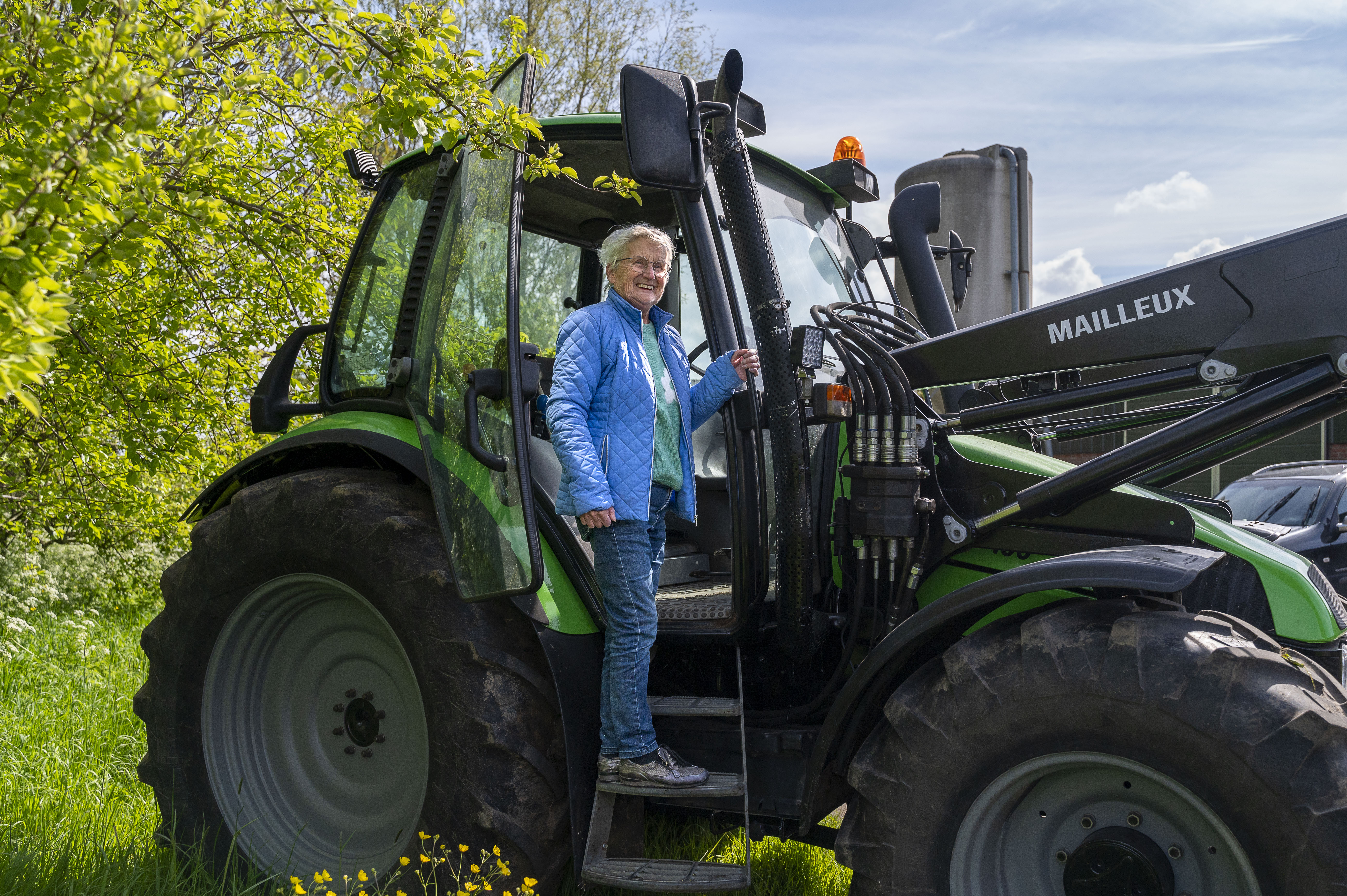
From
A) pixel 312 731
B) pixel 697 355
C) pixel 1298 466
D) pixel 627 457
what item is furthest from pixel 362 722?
pixel 1298 466

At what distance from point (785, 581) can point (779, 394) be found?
1.66 feet

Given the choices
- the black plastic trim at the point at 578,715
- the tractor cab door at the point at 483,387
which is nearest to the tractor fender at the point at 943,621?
the black plastic trim at the point at 578,715

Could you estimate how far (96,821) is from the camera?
3.48m

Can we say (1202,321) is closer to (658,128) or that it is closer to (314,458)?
(658,128)

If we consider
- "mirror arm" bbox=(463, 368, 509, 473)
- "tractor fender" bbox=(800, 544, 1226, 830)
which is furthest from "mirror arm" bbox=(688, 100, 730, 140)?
"tractor fender" bbox=(800, 544, 1226, 830)

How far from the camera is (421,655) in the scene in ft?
9.17

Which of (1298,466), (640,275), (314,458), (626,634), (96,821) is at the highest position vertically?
(1298,466)

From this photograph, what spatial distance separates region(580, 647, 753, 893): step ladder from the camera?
2.44m

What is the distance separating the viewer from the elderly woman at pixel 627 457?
Answer: 263 centimetres

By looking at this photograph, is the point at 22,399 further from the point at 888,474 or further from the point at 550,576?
the point at 888,474

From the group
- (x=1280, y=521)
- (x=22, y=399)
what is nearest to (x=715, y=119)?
(x=22, y=399)

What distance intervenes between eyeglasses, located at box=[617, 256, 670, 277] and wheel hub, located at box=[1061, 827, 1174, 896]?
1.79 metres

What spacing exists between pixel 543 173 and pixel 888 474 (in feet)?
4.28

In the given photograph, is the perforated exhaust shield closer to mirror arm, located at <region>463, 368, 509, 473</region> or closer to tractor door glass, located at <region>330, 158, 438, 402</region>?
mirror arm, located at <region>463, 368, 509, 473</region>
